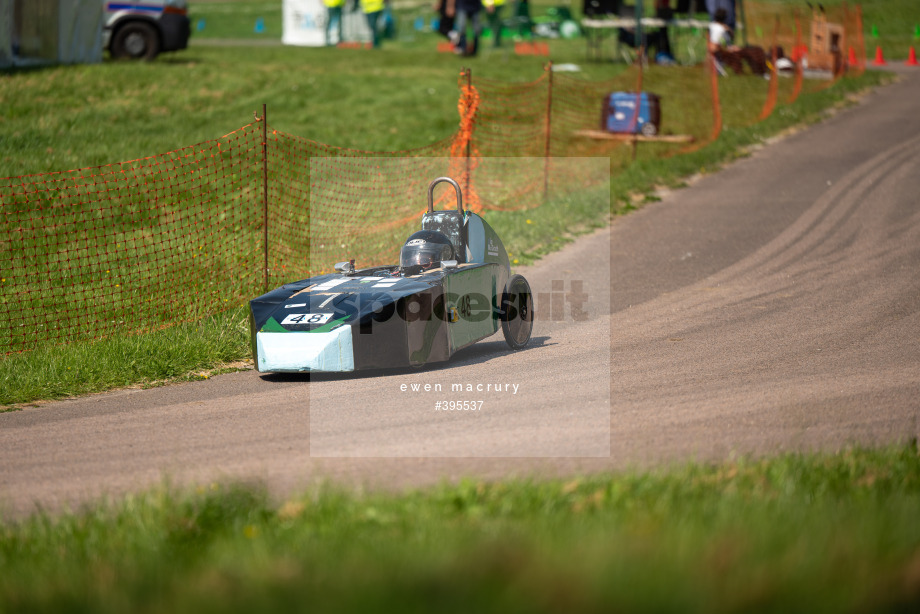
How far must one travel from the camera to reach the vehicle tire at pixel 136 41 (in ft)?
79.3

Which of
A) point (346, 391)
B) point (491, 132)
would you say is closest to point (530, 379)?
point (346, 391)

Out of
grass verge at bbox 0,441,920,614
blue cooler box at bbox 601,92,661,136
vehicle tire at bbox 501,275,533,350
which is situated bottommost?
grass verge at bbox 0,441,920,614

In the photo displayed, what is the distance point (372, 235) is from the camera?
13984 millimetres

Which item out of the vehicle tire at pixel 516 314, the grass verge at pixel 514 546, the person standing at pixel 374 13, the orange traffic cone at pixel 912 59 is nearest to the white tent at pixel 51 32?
the person standing at pixel 374 13

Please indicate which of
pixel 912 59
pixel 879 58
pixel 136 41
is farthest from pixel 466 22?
pixel 912 59

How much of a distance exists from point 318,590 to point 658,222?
12147mm

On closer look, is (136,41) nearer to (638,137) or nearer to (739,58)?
(638,137)

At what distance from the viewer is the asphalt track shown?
5.65m

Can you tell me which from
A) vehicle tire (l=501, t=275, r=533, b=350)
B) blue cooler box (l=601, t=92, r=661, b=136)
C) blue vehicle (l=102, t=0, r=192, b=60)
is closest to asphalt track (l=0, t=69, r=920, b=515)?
vehicle tire (l=501, t=275, r=533, b=350)

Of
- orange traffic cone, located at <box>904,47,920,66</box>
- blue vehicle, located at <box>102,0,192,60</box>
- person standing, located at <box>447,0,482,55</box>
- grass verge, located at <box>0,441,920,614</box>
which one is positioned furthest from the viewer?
orange traffic cone, located at <box>904,47,920,66</box>

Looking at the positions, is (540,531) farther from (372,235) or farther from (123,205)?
(123,205)

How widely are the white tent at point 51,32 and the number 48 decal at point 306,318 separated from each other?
17.2 metres

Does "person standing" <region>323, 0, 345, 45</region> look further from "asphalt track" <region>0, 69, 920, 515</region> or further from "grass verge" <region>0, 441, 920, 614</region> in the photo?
"grass verge" <region>0, 441, 920, 614</region>

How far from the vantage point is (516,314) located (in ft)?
28.6
